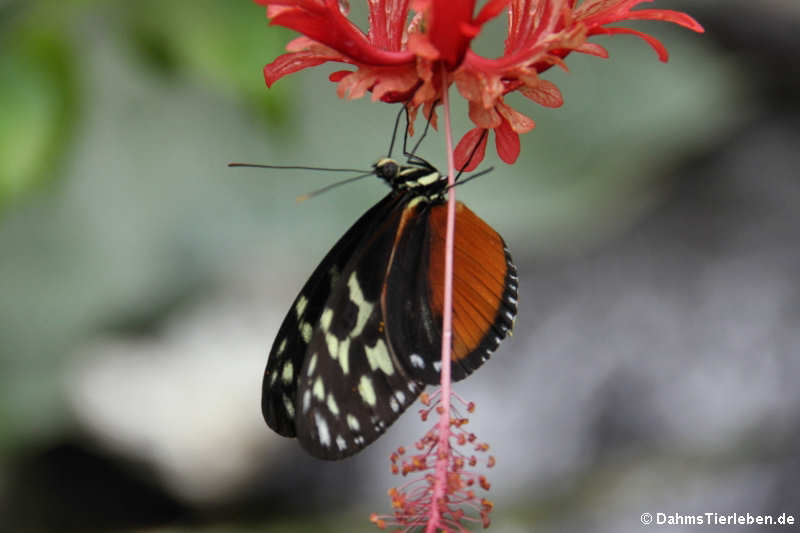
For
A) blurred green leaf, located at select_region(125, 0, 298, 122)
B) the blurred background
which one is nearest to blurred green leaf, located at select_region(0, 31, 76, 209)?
blurred green leaf, located at select_region(125, 0, 298, 122)

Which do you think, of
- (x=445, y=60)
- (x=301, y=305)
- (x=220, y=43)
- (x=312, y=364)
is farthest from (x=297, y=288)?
(x=445, y=60)

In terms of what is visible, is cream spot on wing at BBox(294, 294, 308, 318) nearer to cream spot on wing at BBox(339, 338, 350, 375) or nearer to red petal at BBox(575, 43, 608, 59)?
cream spot on wing at BBox(339, 338, 350, 375)

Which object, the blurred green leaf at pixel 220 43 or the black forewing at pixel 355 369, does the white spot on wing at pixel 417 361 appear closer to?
the black forewing at pixel 355 369

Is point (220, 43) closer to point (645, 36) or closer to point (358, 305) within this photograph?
point (358, 305)

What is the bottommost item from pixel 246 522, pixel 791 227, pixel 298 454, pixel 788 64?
pixel 246 522

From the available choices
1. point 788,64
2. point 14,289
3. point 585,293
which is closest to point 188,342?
point 14,289

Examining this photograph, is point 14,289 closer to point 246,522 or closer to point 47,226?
point 47,226

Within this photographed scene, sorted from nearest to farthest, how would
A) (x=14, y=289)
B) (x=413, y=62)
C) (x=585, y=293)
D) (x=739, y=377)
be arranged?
(x=413, y=62), (x=14, y=289), (x=739, y=377), (x=585, y=293)

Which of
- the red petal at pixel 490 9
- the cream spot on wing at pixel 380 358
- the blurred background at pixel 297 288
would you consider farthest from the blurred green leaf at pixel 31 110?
the blurred background at pixel 297 288
